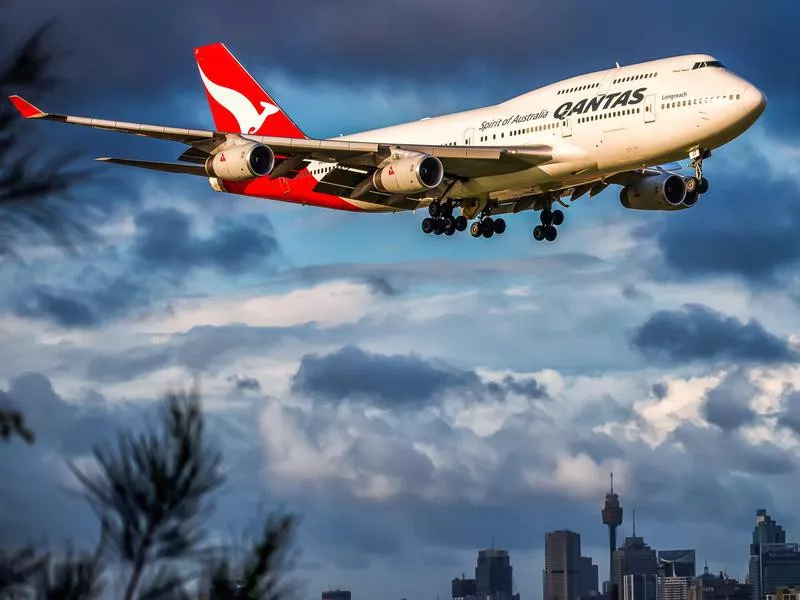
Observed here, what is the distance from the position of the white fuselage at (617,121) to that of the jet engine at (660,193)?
15.1 ft

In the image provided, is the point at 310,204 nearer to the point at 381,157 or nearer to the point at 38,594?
the point at 381,157

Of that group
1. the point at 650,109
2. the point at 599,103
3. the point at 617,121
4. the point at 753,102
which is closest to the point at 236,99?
the point at 599,103

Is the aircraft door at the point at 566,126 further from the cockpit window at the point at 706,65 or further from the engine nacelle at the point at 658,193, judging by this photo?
the engine nacelle at the point at 658,193

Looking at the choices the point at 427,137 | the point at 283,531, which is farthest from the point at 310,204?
the point at 283,531

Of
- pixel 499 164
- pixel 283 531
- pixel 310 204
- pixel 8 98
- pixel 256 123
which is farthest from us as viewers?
pixel 256 123

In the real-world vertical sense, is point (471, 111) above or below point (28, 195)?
above

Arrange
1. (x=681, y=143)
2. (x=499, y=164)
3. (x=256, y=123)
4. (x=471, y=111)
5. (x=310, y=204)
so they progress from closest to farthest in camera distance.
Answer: (x=681, y=143) < (x=499, y=164) < (x=471, y=111) < (x=310, y=204) < (x=256, y=123)

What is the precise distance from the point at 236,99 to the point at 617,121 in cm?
3033

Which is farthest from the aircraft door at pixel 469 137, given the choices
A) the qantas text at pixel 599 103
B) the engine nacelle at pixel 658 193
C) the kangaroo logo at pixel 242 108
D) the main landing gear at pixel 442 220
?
the kangaroo logo at pixel 242 108

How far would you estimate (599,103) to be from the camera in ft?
218

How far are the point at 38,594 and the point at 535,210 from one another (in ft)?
192

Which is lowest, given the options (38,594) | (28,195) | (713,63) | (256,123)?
(38,594)

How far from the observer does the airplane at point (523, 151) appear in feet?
210

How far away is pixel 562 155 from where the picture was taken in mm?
66688
